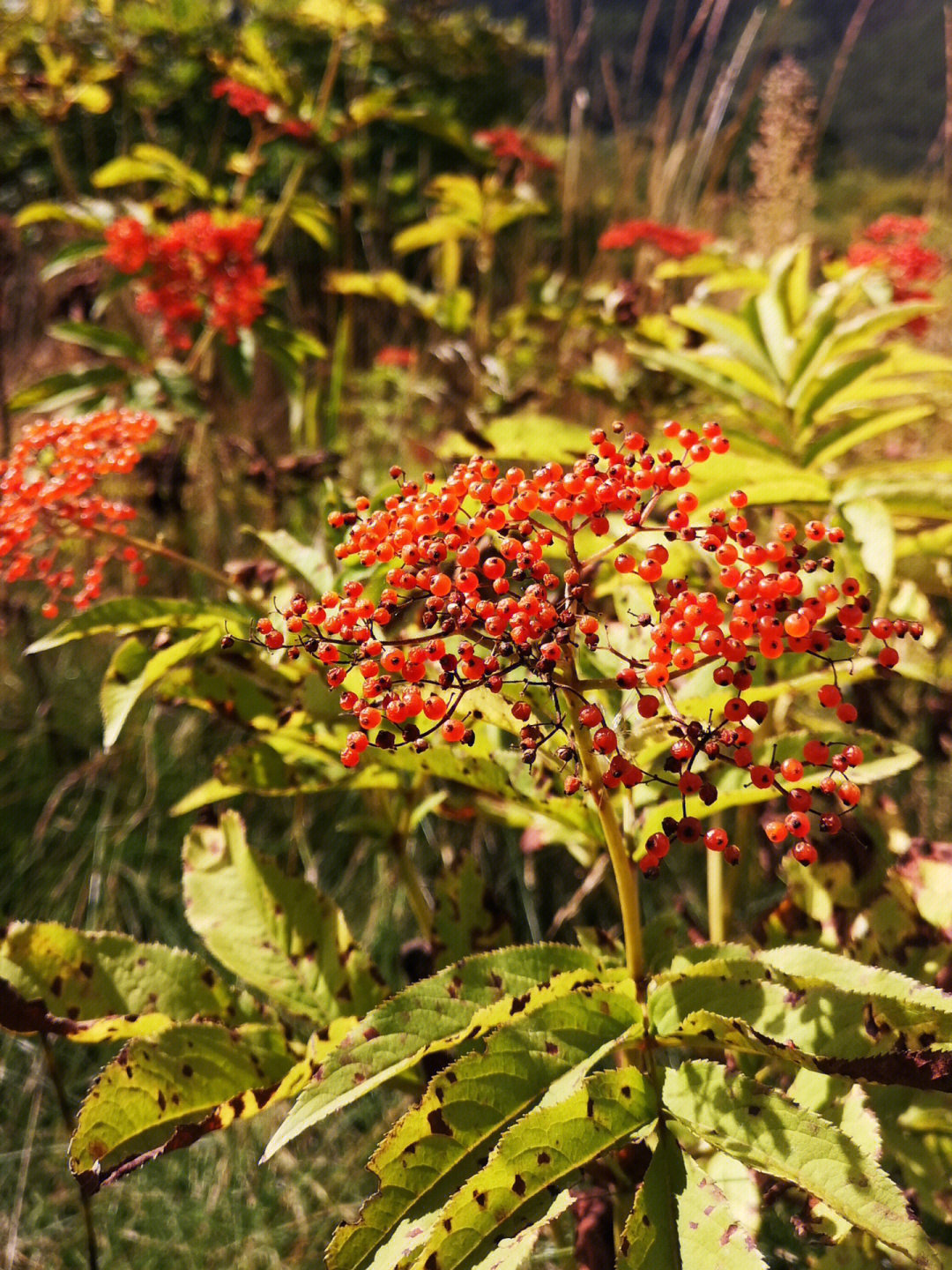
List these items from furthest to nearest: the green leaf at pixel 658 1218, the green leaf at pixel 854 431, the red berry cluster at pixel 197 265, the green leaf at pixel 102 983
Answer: the red berry cluster at pixel 197 265 → the green leaf at pixel 854 431 → the green leaf at pixel 102 983 → the green leaf at pixel 658 1218

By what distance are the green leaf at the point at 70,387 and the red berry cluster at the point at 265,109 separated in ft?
2.44

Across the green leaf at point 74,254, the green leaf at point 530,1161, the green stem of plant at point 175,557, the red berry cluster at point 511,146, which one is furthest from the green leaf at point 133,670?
the red berry cluster at point 511,146

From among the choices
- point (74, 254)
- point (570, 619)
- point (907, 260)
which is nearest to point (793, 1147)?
point (570, 619)

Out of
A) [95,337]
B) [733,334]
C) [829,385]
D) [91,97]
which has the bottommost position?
[829,385]

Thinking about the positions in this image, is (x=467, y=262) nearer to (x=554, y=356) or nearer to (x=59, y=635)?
(x=554, y=356)

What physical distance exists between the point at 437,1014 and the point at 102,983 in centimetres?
51

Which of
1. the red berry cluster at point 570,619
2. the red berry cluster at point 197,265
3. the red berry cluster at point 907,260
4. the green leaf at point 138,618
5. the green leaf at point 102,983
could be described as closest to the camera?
the red berry cluster at point 570,619

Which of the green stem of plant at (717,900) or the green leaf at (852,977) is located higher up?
the green leaf at (852,977)

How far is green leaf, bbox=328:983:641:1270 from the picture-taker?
0.89m

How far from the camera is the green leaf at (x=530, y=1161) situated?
2.71 feet

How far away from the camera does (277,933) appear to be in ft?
4.25

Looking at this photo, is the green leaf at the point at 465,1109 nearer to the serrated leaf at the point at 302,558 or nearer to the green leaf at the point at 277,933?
the green leaf at the point at 277,933

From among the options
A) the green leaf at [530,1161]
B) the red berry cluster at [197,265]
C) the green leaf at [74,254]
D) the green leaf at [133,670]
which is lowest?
the green leaf at [530,1161]

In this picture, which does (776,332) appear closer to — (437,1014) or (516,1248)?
(437,1014)
